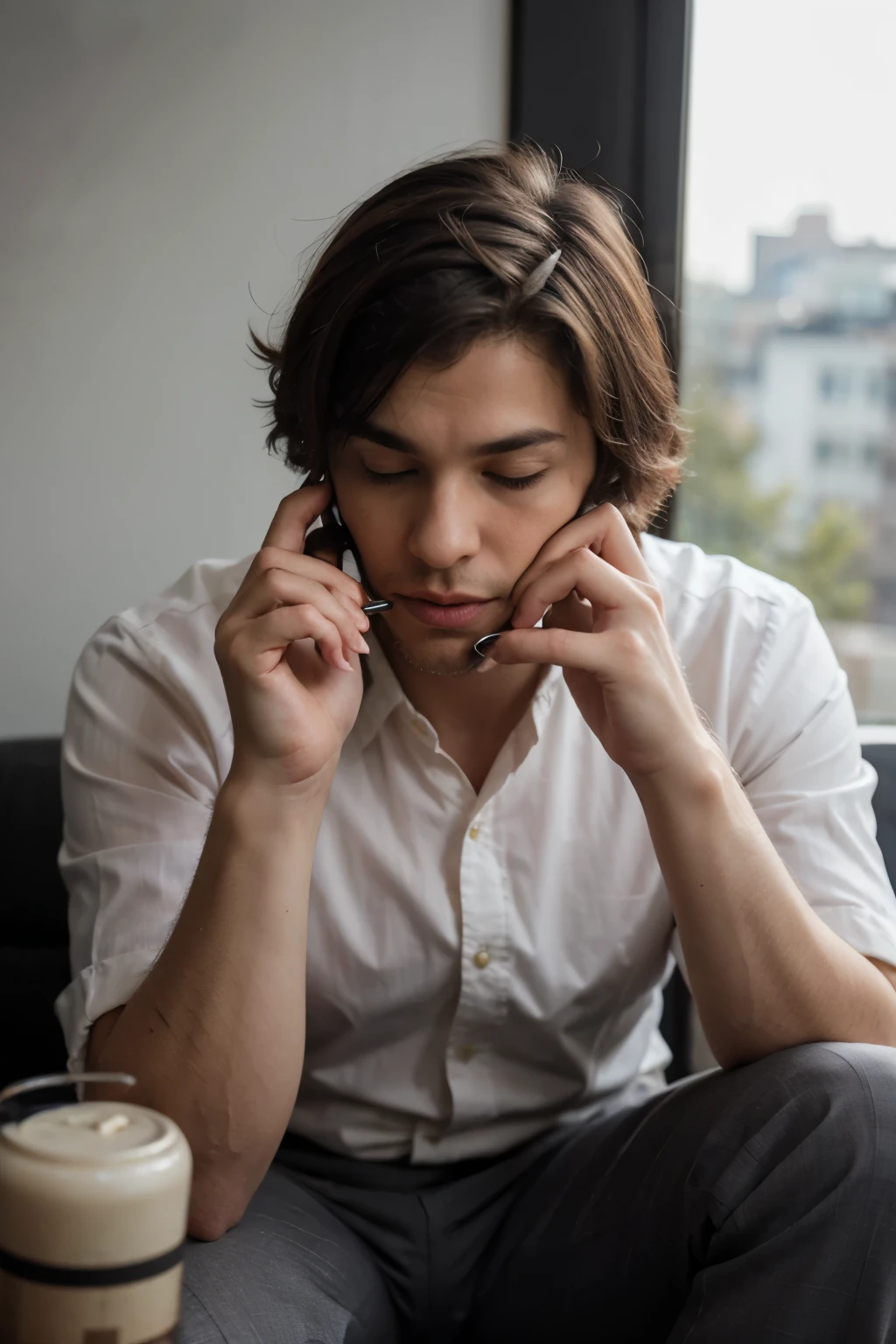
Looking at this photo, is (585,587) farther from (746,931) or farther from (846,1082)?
(846,1082)

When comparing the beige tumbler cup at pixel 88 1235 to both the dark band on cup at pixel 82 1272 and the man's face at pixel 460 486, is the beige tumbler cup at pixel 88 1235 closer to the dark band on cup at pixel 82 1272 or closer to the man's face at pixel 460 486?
the dark band on cup at pixel 82 1272

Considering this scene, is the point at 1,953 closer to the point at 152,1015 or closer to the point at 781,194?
the point at 152,1015

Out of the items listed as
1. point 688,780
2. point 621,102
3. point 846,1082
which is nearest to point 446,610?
point 688,780

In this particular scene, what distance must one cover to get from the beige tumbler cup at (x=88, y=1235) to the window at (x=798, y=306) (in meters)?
1.59

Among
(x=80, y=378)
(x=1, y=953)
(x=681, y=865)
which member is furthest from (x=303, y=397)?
(x=1, y=953)

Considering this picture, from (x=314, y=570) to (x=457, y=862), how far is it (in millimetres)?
349

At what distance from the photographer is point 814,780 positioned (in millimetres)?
1370

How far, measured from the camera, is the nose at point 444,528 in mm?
1164

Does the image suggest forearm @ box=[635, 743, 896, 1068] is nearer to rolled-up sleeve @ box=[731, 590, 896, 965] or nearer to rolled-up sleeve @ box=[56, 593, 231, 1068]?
rolled-up sleeve @ box=[731, 590, 896, 965]

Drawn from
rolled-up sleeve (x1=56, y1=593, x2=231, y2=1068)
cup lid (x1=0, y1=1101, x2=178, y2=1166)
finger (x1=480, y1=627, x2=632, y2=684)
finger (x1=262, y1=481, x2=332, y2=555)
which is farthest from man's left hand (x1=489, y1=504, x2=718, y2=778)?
cup lid (x1=0, y1=1101, x2=178, y2=1166)

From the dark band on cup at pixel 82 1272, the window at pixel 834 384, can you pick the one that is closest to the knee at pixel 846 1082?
the dark band on cup at pixel 82 1272

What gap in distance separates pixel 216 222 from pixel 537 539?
939 mm

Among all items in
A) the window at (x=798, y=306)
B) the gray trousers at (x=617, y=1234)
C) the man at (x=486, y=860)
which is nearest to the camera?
the gray trousers at (x=617, y=1234)

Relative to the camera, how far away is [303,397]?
1.31 meters
